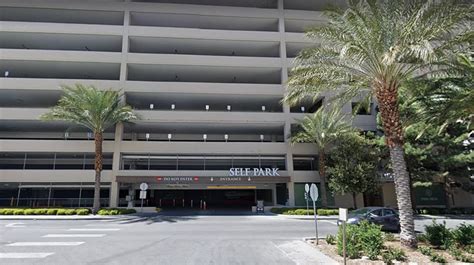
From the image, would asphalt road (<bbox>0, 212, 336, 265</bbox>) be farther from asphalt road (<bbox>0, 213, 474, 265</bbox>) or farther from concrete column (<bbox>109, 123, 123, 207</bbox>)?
concrete column (<bbox>109, 123, 123, 207</bbox>)

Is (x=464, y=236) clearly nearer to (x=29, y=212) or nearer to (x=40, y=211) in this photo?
(x=40, y=211)

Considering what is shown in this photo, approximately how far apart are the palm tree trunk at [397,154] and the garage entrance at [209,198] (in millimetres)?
26648

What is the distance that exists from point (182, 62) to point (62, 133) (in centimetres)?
1531

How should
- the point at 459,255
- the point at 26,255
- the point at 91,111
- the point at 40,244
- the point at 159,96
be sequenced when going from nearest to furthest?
the point at 459,255 → the point at 26,255 → the point at 40,244 → the point at 91,111 → the point at 159,96

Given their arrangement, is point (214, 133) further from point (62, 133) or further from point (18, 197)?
point (18, 197)

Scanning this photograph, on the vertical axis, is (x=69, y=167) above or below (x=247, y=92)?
below

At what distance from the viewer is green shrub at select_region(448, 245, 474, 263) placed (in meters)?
9.21

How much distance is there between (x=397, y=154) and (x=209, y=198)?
2886 centimetres

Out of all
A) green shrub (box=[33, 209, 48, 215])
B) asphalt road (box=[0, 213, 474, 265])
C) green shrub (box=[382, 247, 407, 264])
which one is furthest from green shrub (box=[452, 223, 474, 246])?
green shrub (box=[33, 209, 48, 215])

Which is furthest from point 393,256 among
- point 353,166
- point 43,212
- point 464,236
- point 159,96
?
point 159,96

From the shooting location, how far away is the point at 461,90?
13.3 m

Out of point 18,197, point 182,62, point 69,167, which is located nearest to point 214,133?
point 182,62

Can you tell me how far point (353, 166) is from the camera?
26.7m

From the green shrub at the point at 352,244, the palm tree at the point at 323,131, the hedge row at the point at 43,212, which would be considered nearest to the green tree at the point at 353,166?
the palm tree at the point at 323,131
